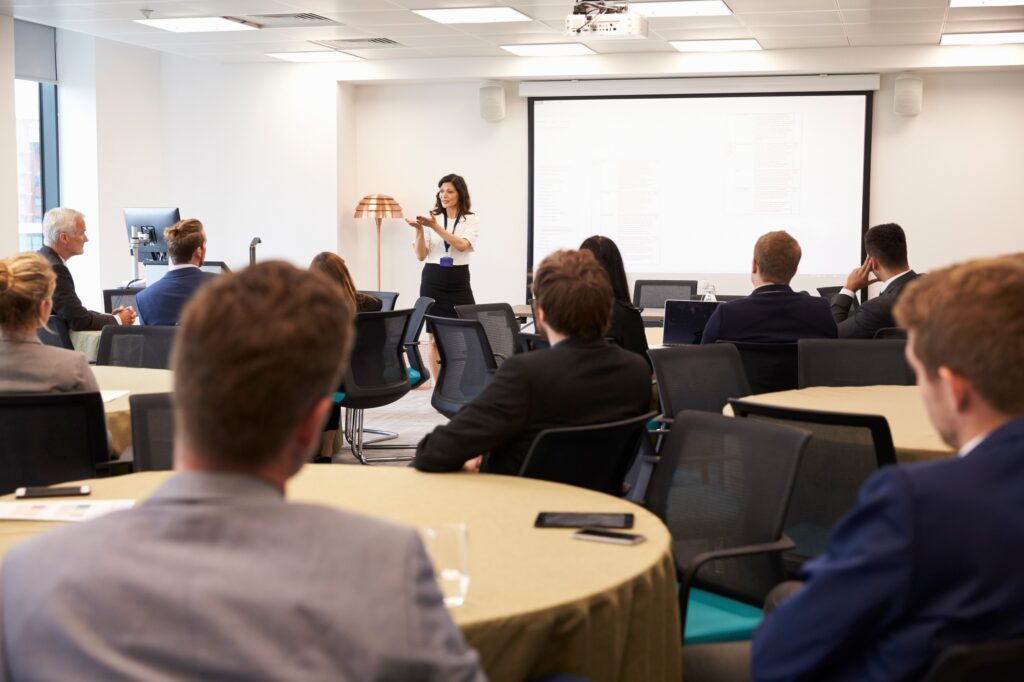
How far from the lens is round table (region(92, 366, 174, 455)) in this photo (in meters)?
3.71

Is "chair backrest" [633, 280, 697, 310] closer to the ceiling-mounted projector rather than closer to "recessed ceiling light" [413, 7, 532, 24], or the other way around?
the ceiling-mounted projector

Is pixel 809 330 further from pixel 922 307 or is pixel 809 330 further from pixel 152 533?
pixel 152 533

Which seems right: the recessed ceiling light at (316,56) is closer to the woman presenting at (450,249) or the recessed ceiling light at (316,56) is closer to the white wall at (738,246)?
the white wall at (738,246)

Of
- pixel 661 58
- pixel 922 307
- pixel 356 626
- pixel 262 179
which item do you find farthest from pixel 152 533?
pixel 262 179

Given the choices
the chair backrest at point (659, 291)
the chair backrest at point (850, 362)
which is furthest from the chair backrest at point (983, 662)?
the chair backrest at point (659, 291)

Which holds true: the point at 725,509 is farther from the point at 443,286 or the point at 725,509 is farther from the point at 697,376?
the point at 443,286

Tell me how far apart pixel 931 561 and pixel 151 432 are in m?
2.29

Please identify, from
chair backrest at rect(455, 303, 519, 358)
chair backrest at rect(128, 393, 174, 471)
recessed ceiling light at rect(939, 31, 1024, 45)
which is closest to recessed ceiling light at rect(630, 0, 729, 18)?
recessed ceiling light at rect(939, 31, 1024, 45)

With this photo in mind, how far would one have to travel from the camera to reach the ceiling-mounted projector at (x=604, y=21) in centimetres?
747

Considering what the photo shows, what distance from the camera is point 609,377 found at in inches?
122

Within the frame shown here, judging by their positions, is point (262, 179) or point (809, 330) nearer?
point (809, 330)

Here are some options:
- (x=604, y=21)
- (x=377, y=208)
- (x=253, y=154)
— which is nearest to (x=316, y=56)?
(x=253, y=154)

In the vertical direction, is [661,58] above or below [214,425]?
above

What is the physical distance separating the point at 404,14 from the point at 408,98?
10.1 ft
